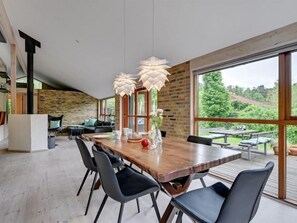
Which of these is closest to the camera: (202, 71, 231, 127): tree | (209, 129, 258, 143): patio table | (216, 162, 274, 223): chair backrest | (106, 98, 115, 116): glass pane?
(216, 162, 274, 223): chair backrest

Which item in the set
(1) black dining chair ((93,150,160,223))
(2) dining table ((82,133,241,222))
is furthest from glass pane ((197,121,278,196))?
(1) black dining chair ((93,150,160,223))

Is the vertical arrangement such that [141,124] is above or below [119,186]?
above

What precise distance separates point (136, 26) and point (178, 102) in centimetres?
167

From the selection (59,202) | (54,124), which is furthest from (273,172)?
(54,124)

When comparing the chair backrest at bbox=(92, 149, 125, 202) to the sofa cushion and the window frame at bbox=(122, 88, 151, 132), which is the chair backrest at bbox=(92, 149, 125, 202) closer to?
the window frame at bbox=(122, 88, 151, 132)

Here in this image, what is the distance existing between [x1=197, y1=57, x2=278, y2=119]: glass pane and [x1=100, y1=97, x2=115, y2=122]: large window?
5.75 meters

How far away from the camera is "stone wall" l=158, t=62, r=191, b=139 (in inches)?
148

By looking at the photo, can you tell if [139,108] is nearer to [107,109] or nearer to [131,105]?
[131,105]

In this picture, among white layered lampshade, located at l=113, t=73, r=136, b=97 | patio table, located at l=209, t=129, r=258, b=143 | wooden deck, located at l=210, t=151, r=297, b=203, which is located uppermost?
white layered lampshade, located at l=113, t=73, r=136, b=97

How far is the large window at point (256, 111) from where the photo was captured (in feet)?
7.68

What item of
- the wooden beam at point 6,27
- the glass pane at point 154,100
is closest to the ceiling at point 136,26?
the wooden beam at point 6,27

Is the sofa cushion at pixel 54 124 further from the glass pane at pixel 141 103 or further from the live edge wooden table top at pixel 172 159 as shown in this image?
the live edge wooden table top at pixel 172 159

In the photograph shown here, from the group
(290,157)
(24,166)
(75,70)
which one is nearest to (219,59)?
(290,157)

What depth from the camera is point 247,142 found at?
2.90 metres
